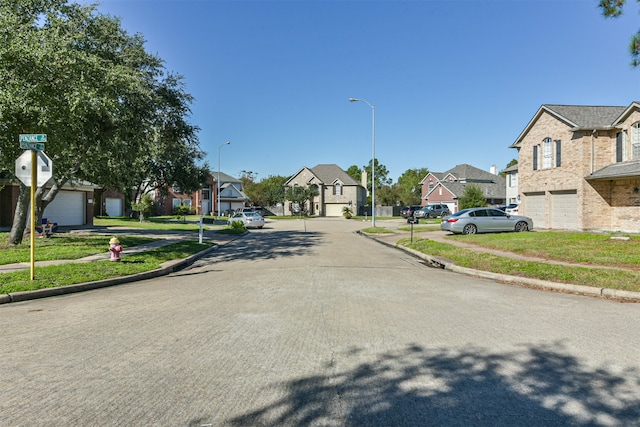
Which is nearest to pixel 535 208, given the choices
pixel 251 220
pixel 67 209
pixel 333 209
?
pixel 251 220

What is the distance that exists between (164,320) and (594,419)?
216 inches

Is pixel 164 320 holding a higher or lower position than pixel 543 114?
lower

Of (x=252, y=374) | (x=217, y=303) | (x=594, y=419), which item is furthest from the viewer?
(x=217, y=303)

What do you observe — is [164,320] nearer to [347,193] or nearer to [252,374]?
[252,374]

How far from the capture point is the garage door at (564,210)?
2361cm

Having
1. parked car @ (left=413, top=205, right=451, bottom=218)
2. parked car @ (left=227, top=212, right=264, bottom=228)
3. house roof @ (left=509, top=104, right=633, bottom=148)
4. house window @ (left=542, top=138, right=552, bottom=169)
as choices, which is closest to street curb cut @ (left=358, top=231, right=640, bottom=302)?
house roof @ (left=509, top=104, right=633, bottom=148)

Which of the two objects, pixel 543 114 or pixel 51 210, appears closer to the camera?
pixel 543 114

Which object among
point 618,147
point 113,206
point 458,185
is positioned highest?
point 458,185

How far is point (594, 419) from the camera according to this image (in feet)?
11.2

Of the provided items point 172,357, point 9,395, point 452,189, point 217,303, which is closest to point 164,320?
point 217,303

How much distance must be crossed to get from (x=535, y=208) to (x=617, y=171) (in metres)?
6.23

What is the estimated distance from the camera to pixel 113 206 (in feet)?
170

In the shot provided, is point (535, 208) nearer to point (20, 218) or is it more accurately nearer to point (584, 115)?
point (584, 115)

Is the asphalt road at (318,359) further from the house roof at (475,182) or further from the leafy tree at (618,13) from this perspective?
the house roof at (475,182)
